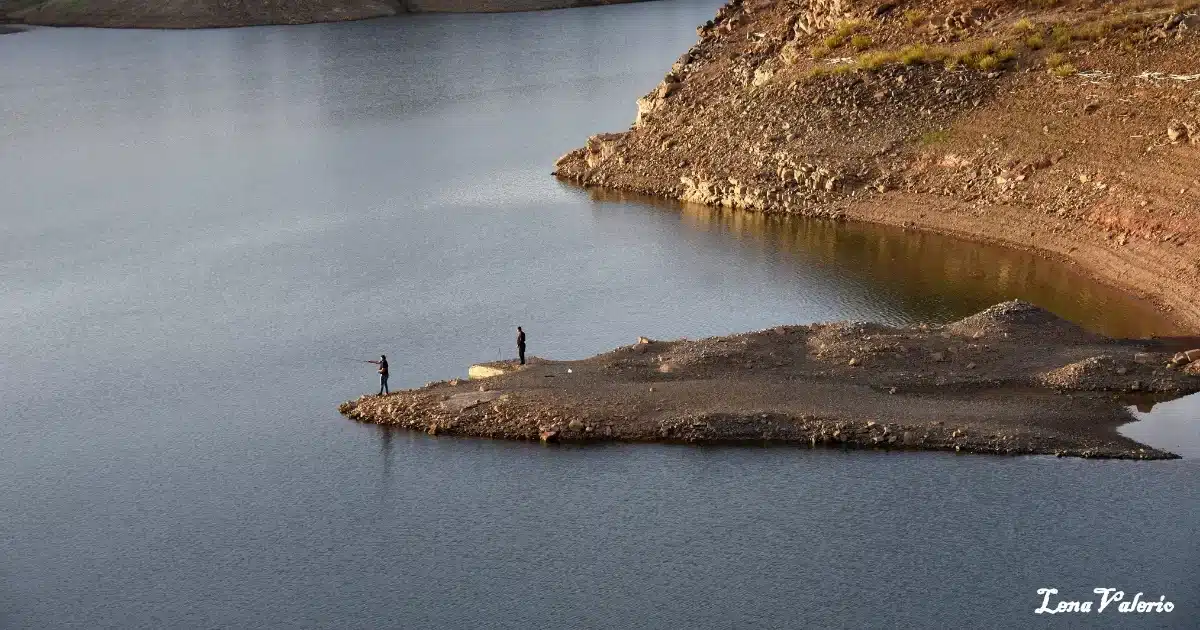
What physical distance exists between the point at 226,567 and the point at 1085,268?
3384 centimetres

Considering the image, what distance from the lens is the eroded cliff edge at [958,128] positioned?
55000mm

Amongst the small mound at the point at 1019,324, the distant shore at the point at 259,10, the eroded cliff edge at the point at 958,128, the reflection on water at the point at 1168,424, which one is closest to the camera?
the reflection on water at the point at 1168,424

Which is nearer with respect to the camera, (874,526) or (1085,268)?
(874,526)

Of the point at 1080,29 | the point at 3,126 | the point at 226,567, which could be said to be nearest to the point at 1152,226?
the point at 1080,29

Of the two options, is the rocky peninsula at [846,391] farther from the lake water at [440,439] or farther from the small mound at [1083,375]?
the lake water at [440,439]

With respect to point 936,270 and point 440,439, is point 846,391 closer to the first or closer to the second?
point 440,439

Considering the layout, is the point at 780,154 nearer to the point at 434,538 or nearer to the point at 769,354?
the point at 769,354

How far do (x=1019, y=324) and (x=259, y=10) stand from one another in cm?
12566

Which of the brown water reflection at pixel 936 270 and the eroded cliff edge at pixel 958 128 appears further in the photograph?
the eroded cliff edge at pixel 958 128

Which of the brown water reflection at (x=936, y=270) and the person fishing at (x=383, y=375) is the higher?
the brown water reflection at (x=936, y=270)

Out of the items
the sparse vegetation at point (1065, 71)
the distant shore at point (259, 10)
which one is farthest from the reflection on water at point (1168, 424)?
the distant shore at point (259, 10)

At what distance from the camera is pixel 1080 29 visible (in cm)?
6525
